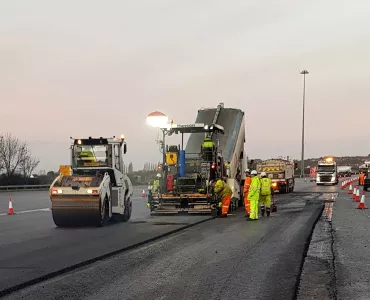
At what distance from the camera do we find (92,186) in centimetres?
1440

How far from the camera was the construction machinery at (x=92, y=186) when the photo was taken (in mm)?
14336

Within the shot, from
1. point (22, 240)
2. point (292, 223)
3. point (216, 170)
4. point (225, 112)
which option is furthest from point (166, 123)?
point (22, 240)

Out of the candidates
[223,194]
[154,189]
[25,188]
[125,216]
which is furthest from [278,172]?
[25,188]

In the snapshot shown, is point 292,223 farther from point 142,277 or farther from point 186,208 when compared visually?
point 142,277

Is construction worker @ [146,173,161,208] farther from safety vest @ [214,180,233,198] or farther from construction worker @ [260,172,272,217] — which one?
construction worker @ [260,172,272,217]

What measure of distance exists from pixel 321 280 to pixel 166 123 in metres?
12.4

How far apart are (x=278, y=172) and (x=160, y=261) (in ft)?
98.9

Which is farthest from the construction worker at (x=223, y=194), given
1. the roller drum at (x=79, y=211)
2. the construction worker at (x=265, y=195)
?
the roller drum at (x=79, y=211)

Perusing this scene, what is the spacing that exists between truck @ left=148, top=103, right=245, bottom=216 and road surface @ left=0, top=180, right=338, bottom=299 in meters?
2.98

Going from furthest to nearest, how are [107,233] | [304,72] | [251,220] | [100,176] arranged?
[304,72], [251,220], [100,176], [107,233]

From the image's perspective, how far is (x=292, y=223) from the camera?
15.4 m

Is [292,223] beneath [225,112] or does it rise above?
beneath

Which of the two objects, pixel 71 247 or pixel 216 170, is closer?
pixel 71 247

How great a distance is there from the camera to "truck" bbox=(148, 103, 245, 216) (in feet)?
59.0
